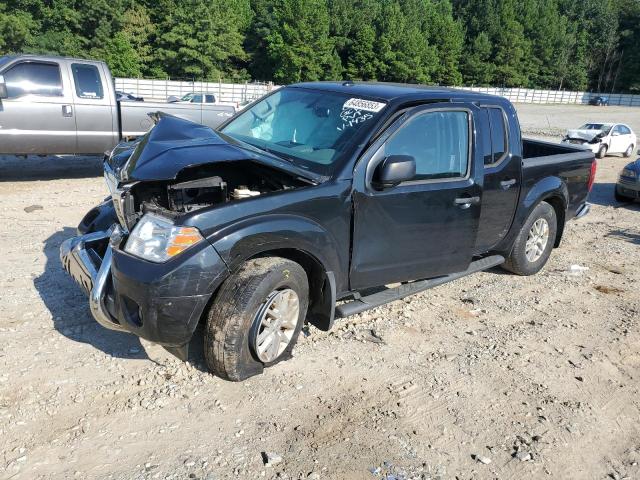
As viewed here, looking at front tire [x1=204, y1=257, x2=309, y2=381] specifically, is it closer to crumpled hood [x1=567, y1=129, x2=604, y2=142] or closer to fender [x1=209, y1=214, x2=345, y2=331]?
fender [x1=209, y1=214, x2=345, y2=331]

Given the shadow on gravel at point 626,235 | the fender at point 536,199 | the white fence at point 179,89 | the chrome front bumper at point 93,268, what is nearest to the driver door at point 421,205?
the fender at point 536,199

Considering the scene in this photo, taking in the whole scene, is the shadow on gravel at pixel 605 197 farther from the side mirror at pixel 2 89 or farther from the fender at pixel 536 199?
the side mirror at pixel 2 89

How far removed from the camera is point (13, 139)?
8.62 meters

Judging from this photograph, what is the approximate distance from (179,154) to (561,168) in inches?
168

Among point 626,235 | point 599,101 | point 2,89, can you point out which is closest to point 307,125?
point 626,235

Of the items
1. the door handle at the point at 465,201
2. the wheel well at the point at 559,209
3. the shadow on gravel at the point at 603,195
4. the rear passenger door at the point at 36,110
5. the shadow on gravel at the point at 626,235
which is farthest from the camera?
the shadow on gravel at the point at 603,195

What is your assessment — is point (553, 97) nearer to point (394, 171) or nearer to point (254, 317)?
point (394, 171)

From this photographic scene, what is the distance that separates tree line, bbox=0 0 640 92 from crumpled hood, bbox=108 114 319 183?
179ft

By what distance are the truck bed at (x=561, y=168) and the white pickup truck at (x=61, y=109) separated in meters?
5.79

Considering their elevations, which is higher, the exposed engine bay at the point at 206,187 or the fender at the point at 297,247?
the exposed engine bay at the point at 206,187

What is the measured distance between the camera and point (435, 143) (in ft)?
14.2

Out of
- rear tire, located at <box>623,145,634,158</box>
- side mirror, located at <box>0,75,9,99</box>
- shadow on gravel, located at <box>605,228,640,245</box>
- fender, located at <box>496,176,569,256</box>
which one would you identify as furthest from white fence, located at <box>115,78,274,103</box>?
fender, located at <box>496,176,569,256</box>

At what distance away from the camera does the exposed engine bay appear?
3.69 metres

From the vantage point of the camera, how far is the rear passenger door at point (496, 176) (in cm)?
479
